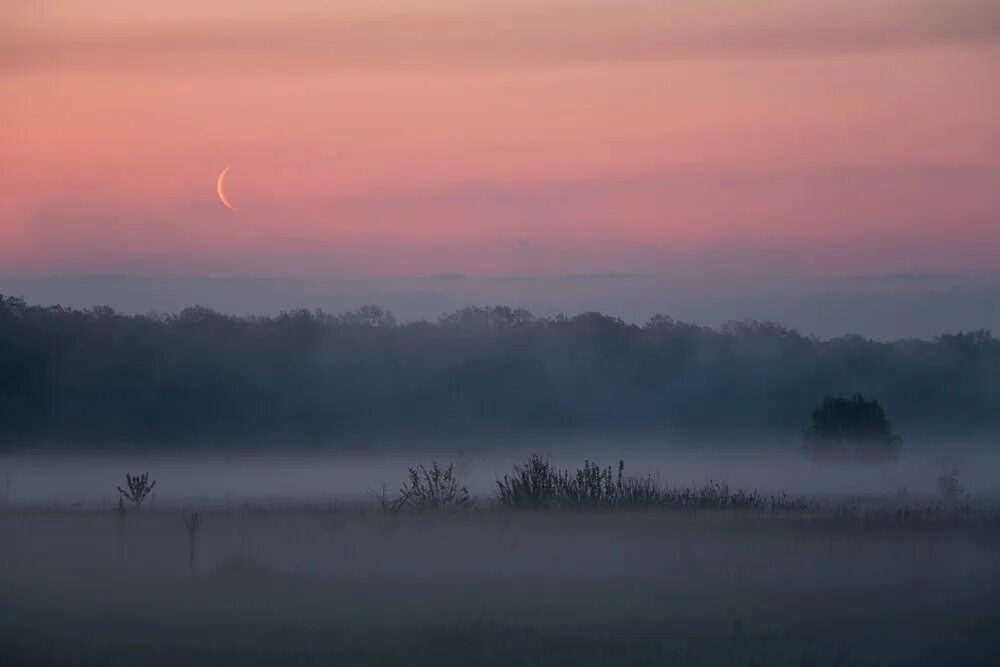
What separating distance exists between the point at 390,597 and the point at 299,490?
25047mm

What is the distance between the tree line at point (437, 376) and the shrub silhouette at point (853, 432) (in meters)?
23.6

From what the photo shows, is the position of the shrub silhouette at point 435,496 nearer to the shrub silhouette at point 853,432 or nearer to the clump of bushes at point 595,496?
the clump of bushes at point 595,496

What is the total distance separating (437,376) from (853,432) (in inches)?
1389

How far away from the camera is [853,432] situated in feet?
155

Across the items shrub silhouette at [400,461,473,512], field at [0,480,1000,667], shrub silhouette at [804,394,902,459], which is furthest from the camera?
shrub silhouette at [804,394,902,459]

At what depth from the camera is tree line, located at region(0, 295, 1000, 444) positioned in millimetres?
67375

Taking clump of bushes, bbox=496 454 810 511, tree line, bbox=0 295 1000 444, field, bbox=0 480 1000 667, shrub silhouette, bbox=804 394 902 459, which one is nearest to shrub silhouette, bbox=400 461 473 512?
clump of bushes, bbox=496 454 810 511

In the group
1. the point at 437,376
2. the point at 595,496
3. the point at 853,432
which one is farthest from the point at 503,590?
the point at 437,376

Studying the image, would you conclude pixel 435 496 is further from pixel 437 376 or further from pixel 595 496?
pixel 437 376

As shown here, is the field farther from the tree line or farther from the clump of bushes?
the tree line

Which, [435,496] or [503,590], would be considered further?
[435,496]

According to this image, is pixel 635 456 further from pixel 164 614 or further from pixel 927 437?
pixel 164 614

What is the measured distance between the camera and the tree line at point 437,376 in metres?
67.4

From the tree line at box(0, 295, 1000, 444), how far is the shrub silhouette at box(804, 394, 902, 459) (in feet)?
77.5
